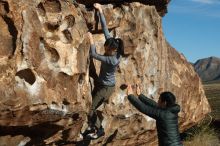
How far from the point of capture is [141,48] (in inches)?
523

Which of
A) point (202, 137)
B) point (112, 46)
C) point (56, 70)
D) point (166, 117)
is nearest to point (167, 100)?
point (166, 117)

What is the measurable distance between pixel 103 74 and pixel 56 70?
160cm

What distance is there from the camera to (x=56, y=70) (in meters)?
9.40

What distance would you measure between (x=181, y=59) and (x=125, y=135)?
4.85 m

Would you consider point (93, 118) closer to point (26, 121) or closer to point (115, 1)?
point (26, 121)

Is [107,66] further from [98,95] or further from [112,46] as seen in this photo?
[98,95]

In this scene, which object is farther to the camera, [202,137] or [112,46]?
[202,137]

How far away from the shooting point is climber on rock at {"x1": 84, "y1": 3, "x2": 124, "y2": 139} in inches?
404

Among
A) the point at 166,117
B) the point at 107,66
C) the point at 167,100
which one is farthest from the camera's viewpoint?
the point at 107,66

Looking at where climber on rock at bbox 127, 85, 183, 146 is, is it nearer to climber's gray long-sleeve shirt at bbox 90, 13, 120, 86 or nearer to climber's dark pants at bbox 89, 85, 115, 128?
climber's gray long-sleeve shirt at bbox 90, 13, 120, 86

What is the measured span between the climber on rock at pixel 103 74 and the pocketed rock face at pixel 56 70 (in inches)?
10.3

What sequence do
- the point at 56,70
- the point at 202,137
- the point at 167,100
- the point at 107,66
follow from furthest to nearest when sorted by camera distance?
the point at 202,137 → the point at 107,66 → the point at 56,70 → the point at 167,100

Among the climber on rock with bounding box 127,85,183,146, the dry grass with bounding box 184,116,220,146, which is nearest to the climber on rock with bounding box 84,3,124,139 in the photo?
the climber on rock with bounding box 127,85,183,146

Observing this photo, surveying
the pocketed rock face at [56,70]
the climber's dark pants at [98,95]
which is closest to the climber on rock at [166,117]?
the pocketed rock face at [56,70]
